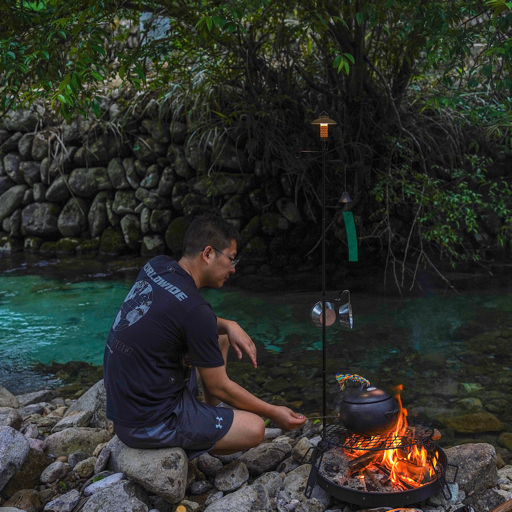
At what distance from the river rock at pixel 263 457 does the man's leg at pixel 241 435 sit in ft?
0.41

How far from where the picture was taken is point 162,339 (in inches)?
94.0

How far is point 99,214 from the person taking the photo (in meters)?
10.0

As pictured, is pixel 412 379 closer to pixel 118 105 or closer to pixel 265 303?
pixel 265 303

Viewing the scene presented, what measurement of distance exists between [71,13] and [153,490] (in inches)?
142

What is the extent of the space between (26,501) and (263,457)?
1.10 metres

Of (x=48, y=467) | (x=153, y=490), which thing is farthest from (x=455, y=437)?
(x=48, y=467)

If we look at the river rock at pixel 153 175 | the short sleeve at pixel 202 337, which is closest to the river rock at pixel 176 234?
the river rock at pixel 153 175

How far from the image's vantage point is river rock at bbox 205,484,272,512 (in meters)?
2.25

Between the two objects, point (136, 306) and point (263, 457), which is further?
point (263, 457)

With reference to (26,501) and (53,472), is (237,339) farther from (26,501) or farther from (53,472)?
(26,501)

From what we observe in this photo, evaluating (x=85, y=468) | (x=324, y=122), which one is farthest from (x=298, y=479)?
(x=324, y=122)

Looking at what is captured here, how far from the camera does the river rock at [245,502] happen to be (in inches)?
88.7

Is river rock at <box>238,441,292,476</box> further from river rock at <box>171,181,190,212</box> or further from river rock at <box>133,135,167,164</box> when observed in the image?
river rock at <box>133,135,167,164</box>

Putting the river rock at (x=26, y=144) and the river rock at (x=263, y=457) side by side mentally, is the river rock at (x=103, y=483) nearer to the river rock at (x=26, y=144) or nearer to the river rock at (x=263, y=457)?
the river rock at (x=263, y=457)
